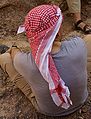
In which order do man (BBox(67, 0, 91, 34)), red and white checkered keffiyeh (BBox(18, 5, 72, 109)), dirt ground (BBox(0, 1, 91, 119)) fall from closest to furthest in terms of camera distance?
red and white checkered keffiyeh (BBox(18, 5, 72, 109)), dirt ground (BBox(0, 1, 91, 119)), man (BBox(67, 0, 91, 34))

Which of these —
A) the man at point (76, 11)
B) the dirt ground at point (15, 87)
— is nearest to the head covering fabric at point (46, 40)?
the dirt ground at point (15, 87)

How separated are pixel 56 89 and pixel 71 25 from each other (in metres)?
2.23

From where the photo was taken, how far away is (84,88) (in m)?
2.65

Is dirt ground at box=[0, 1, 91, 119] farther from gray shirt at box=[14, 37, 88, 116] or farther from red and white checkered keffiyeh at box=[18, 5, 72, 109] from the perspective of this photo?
red and white checkered keffiyeh at box=[18, 5, 72, 109]

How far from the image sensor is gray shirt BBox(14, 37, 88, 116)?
2.40m

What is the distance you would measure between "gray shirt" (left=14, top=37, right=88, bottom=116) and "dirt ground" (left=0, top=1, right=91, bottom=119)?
0.28m

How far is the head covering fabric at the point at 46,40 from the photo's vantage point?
231cm

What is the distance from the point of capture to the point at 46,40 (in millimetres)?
2318

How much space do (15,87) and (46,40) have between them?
3.33ft

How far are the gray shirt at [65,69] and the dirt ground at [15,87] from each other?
275 mm

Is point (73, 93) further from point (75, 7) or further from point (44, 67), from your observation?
point (75, 7)

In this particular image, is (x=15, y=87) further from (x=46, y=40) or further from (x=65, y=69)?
(x=46, y=40)

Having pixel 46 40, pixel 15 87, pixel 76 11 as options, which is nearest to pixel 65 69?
pixel 46 40

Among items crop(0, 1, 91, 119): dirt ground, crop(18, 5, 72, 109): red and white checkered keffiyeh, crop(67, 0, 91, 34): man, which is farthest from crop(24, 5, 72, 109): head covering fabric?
crop(67, 0, 91, 34): man
